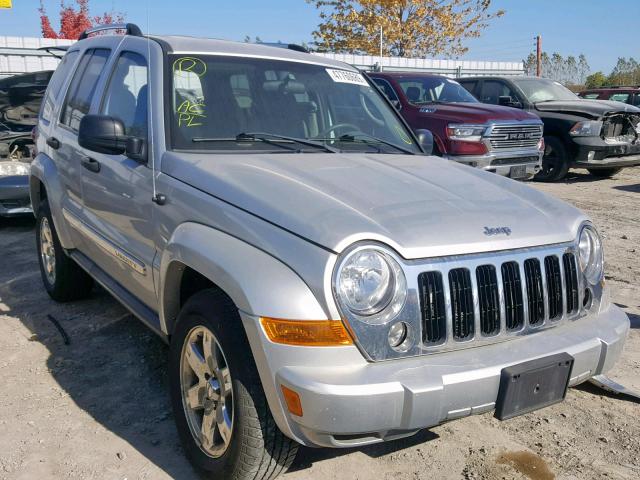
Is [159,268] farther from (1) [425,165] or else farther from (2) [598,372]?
(2) [598,372]

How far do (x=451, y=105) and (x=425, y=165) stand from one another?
22.6 ft

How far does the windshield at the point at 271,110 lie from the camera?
343 centimetres

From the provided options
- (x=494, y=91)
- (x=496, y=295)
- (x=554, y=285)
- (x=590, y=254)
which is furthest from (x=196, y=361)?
(x=494, y=91)

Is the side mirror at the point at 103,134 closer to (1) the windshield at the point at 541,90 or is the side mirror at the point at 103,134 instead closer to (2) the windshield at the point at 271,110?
(2) the windshield at the point at 271,110

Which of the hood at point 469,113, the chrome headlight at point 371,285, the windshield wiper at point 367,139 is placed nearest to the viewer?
the chrome headlight at point 371,285

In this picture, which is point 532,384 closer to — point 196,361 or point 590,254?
point 590,254

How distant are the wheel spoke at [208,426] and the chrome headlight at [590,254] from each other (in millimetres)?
1725

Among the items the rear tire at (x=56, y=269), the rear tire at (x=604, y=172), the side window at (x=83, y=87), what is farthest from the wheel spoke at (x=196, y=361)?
the rear tire at (x=604, y=172)

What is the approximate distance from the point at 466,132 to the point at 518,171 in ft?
3.33

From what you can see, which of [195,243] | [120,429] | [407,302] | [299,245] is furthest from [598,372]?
[120,429]

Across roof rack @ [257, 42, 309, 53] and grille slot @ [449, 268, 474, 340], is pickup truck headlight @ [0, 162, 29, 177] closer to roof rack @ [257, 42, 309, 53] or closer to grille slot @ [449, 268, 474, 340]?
roof rack @ [257, 42, 309, 53]

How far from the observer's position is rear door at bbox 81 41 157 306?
338 cm

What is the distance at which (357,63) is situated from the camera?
1961cm

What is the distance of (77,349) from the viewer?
4.32 meters
